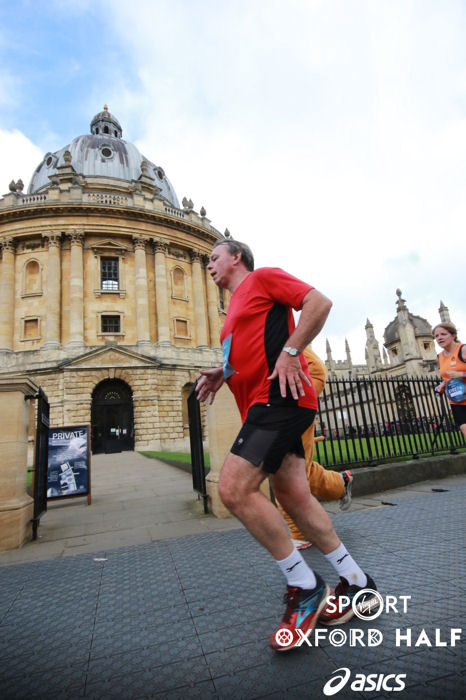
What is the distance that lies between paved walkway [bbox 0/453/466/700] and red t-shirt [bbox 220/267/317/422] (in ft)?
3.68

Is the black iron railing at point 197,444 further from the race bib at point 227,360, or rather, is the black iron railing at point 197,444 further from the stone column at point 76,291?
the stone column at point 76,291

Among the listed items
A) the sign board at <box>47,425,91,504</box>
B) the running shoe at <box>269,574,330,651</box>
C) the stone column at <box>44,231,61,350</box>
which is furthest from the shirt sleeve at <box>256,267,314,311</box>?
the stone column at <box>44,231,61,350</box>

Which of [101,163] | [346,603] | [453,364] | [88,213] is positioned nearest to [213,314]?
[88,213]

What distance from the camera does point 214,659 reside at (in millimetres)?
1658

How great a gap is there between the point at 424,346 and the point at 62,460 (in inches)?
1179

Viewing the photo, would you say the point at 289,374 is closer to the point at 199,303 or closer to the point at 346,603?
the point at 346,603

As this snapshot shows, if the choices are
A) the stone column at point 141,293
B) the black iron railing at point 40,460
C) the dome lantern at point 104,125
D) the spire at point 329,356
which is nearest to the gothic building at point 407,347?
the stone column at point 141,293

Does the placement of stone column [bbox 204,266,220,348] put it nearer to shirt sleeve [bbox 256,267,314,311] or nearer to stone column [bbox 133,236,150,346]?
stone column [bbox 133,236,150,346]

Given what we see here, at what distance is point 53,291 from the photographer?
25734 mm

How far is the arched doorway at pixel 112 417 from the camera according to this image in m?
24.0

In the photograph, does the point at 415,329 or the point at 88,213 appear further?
the point at 415,329

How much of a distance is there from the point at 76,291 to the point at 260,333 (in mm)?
26560

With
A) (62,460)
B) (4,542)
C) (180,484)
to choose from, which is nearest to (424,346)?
(180,484)

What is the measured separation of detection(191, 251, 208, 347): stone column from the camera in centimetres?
2912
